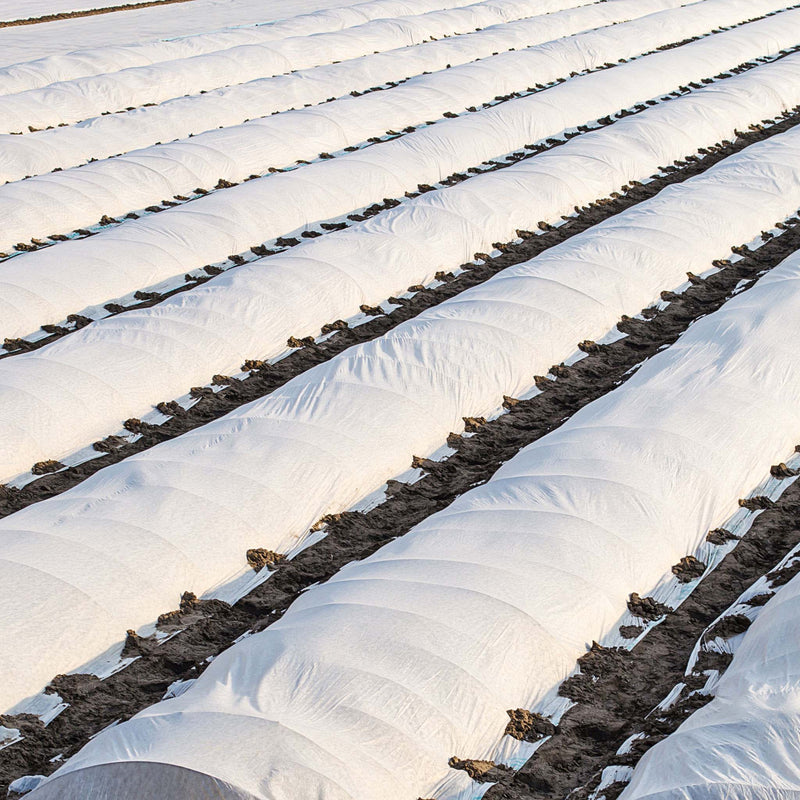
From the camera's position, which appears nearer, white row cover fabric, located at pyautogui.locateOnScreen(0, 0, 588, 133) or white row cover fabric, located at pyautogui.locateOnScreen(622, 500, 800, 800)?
white row cover fabric, located at pyautogui.locateOnScreen(622, 500, 800, 800)

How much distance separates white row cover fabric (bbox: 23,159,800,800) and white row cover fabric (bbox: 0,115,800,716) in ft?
0.40

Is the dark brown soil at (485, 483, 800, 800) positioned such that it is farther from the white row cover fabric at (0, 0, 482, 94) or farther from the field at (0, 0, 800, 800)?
the white row cover fabric at (0, 0, 482, 94)

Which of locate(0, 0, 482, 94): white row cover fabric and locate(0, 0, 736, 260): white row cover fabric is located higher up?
locate(0, 0, 482, 94): white row cover fabric

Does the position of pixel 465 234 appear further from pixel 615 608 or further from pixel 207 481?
pixel 615 608

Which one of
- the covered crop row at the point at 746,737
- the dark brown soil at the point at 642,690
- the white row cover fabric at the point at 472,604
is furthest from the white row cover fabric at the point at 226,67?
the covered crop row at the point at 746,737

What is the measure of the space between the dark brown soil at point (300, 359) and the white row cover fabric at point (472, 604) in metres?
1.48

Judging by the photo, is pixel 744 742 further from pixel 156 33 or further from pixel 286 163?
pixel 156 33

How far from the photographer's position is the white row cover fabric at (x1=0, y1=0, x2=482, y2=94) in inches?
918

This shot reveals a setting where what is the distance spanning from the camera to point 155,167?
16.5 m

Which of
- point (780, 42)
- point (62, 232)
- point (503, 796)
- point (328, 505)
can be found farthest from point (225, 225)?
point (780, 42)

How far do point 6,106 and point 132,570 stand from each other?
604 inches

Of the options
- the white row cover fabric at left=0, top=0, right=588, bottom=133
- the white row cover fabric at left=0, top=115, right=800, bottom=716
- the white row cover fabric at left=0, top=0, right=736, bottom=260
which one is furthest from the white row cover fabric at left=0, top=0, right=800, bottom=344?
the white row cover fabric at left=0, top=0, right=588, bottom=133

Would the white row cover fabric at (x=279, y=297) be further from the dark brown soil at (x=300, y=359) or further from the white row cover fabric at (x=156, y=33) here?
the white row cover fabric at (x=156, y=33)

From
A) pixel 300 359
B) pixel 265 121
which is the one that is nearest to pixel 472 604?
pixel 300 359
